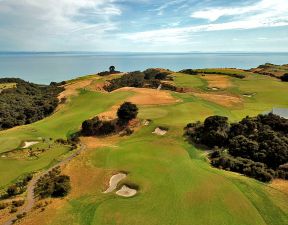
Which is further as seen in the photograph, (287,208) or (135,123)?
(135,123)

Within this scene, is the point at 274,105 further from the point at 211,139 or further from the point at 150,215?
the point at 150,215

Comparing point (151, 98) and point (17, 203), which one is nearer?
point (17, 203)

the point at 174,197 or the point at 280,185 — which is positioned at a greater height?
the point at 174,197

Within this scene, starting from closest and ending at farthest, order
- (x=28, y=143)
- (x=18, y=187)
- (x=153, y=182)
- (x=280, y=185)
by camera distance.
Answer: (x=153, y=182) → (x=280, y=185) → (x=18, y=187) → (x=28, y=143)

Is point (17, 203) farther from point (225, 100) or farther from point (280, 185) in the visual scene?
point (225, 100)

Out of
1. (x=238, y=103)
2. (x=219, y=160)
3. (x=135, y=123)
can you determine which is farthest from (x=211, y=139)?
(x=238, y=103)

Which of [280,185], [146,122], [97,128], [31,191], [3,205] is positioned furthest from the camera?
[146,122]

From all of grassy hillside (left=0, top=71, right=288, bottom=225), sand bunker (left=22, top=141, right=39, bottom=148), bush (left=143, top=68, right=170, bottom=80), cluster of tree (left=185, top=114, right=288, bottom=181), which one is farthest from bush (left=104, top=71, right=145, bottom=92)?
cluster of tree (left=185, top=114, right=288, bottom=181)

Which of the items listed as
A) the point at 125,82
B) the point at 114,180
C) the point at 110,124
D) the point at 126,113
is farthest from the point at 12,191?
the point at 125,82
